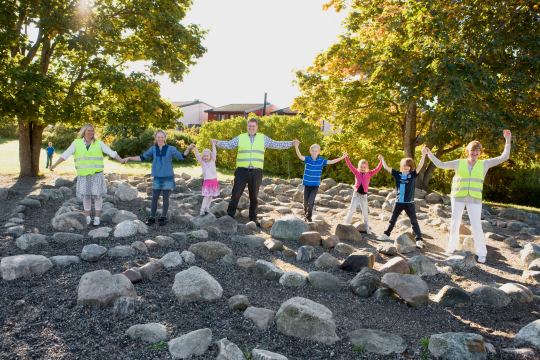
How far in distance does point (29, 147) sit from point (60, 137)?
19595mm

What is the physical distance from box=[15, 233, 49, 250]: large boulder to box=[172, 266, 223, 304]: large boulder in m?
2.61

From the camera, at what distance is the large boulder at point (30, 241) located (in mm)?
5183

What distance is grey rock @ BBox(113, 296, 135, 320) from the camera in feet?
11.2

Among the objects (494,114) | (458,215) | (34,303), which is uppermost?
(494,114)

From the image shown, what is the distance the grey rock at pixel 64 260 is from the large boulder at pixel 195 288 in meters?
1.57

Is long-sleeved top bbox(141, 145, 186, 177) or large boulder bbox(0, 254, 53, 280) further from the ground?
long-sleeved top bbox(141, 145, 186, 177)

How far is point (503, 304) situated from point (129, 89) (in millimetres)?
10074

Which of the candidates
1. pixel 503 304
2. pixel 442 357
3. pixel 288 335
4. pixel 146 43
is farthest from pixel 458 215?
pixel 146 43

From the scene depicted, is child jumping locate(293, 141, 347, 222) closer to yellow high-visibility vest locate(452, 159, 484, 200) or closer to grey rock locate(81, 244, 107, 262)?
yellow high-visibility vest locate(452, 159, 484, 200)

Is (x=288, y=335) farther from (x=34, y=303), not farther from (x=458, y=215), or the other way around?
(x=458, y=215)

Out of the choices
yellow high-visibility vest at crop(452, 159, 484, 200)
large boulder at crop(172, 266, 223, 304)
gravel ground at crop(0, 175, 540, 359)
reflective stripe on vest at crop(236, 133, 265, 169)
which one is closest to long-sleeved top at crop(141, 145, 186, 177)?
reflective stripe on vest at crop(236, 133, 265, 169)

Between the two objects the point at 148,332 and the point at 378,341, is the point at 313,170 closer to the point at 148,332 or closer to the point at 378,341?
the point at 378,341

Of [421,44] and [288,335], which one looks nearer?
[288,335]

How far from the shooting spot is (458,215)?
6117mm
